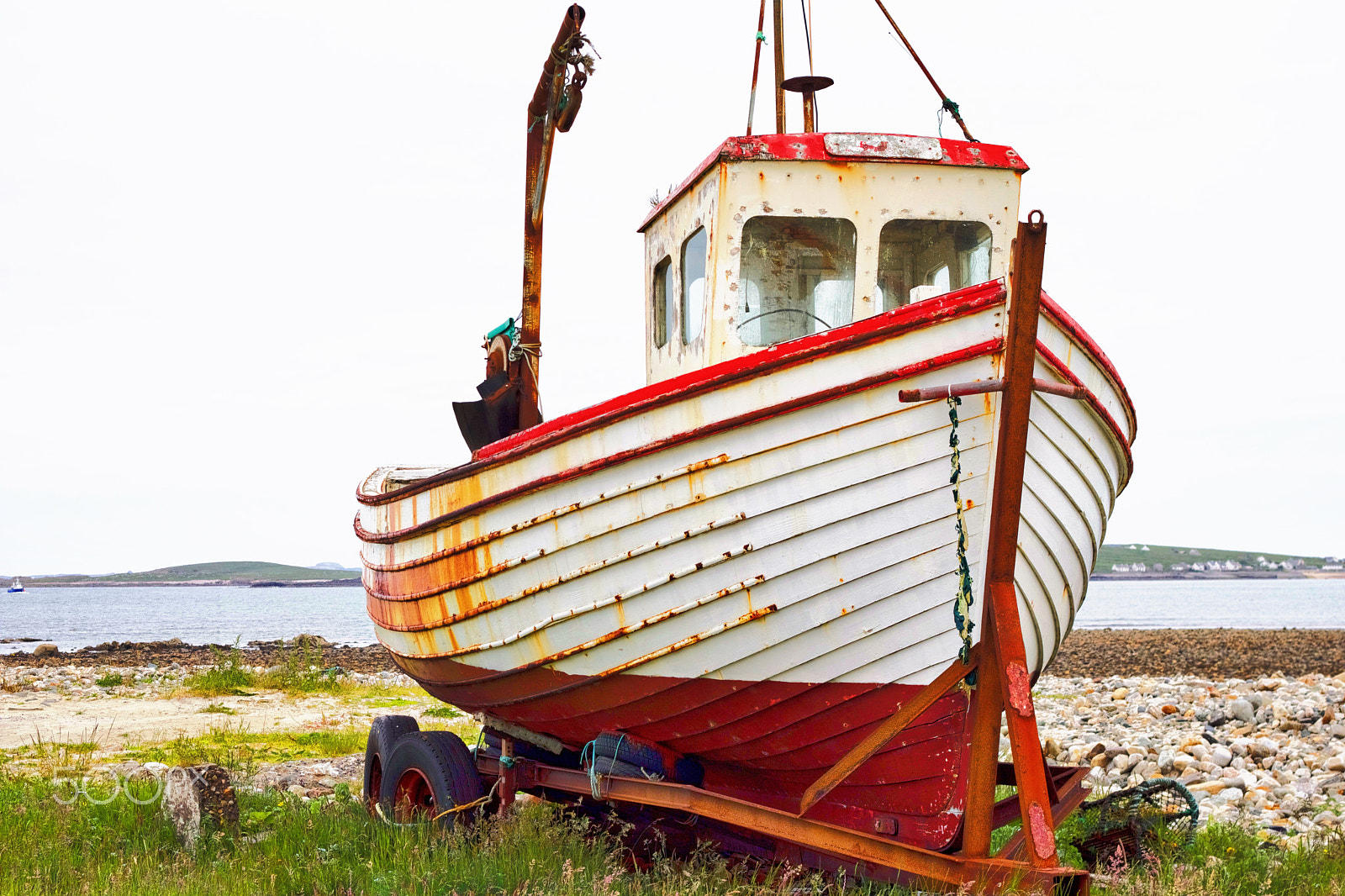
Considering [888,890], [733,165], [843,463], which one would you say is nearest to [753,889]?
[888,890]

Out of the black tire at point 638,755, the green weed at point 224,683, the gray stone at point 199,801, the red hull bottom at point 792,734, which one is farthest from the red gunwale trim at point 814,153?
the green weed at point 224,683

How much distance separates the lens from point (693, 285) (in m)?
5.15

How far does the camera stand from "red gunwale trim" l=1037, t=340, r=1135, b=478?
3.74m

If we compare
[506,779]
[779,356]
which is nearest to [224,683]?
[506,779]

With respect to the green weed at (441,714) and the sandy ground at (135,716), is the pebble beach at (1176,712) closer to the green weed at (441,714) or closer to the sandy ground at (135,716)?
the sandy ground at (135,716)

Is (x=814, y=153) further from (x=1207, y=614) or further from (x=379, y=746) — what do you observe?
(x=1207, y=614)

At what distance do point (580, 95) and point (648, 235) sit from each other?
3.15 ft

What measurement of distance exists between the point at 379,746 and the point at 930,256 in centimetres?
387

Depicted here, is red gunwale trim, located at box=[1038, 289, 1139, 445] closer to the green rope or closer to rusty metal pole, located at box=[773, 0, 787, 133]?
the green rope

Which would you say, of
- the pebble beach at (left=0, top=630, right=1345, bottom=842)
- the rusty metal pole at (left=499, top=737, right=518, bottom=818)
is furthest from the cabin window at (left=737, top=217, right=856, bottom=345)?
the pebble beach at (left=0, top=630, right=1345, bottom=842)

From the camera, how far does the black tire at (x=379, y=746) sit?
5.61 metres

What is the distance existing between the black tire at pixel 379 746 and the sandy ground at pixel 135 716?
4.31 meters

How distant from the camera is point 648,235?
5.88 m

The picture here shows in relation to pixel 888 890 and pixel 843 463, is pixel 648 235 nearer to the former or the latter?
pixel 843 463
